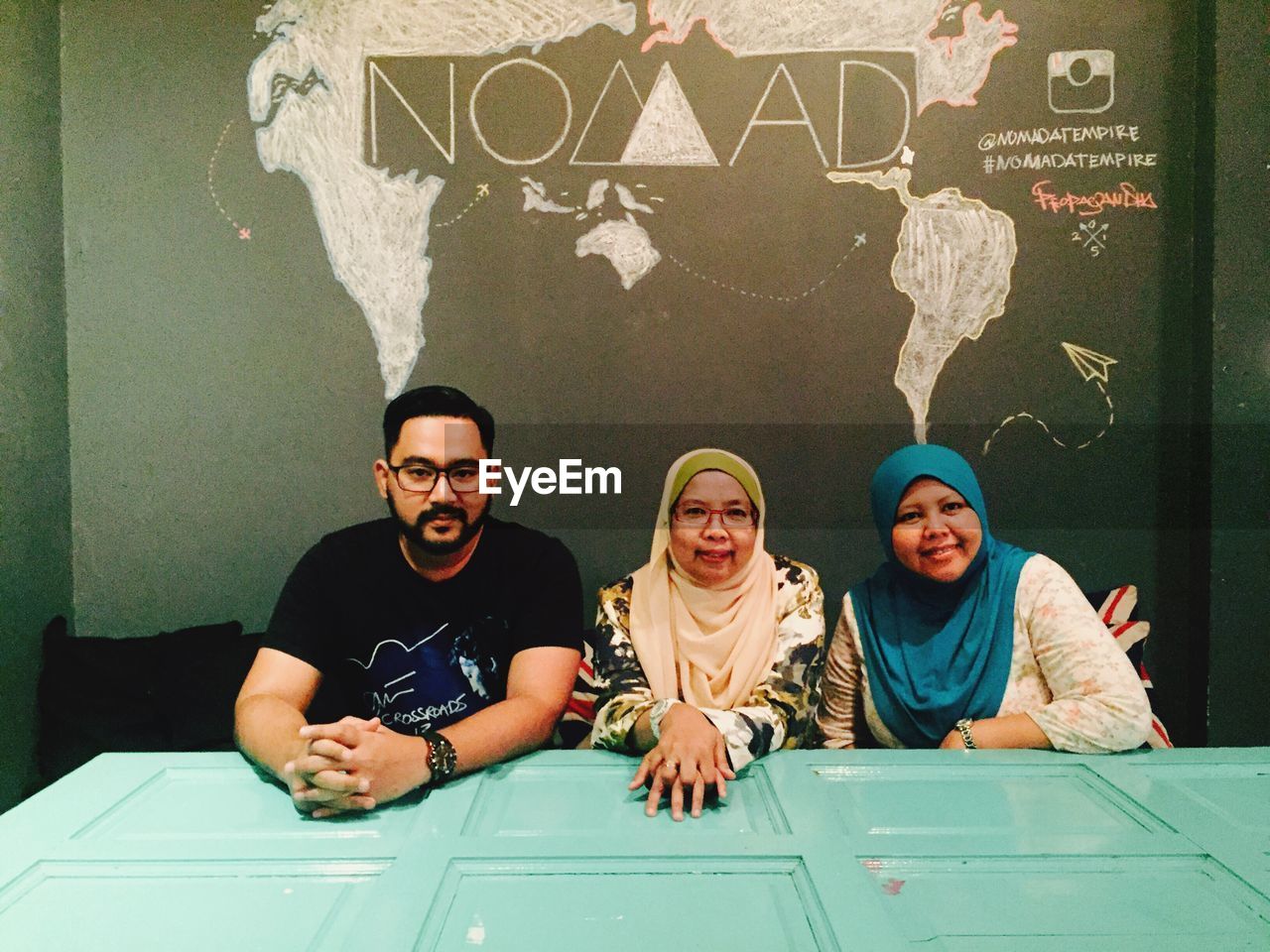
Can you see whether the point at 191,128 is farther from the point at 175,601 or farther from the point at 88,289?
the point at 175,601

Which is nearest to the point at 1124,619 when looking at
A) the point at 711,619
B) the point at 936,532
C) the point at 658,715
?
the point at 936,532

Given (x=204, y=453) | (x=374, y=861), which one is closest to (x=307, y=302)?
(x=204, y=453)

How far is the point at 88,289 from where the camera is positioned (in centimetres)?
234

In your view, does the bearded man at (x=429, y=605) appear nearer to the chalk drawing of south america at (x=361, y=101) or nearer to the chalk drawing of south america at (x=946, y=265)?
the chalk drawing of south america at (x=361, y=101)

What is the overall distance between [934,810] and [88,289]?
2.58 m

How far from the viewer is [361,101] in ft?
7.53

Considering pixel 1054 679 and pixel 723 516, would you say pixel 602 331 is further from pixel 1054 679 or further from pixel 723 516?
pixel 1054 679

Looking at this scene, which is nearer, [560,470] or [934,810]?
[934,810]

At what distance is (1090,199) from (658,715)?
197 centimetres

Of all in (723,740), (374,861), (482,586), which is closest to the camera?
(374,861)

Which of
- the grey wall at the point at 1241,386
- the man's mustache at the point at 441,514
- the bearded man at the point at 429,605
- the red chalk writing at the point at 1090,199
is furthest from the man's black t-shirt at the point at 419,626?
the grey wall at the point at 1241,386

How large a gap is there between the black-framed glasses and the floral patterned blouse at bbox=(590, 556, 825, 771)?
1.38 feet

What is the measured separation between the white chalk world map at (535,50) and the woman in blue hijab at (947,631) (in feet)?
2.01
